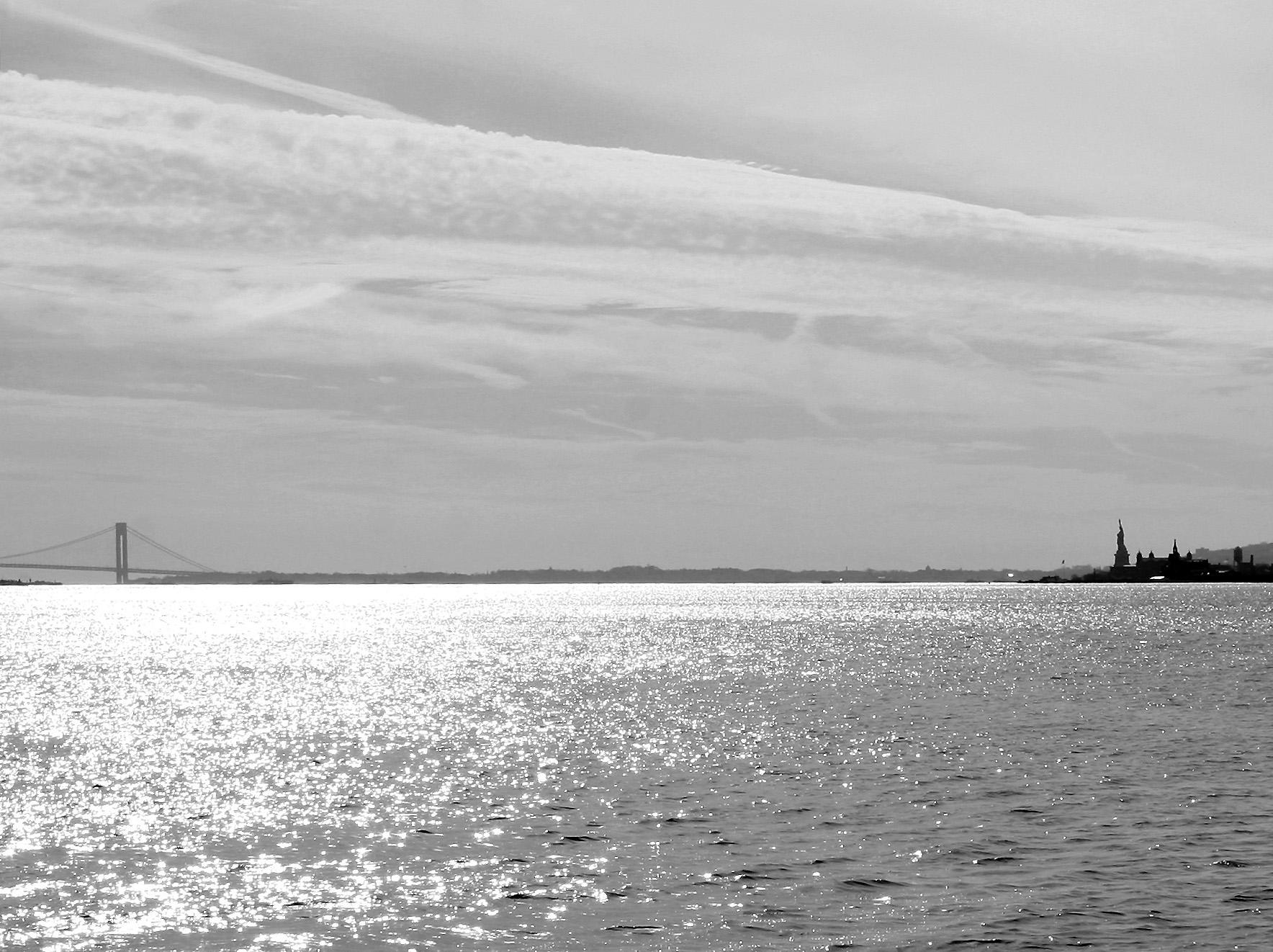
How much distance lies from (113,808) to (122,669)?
74.2 m

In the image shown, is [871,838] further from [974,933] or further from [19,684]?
[19,684]

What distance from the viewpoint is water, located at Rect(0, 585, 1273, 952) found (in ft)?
83.8

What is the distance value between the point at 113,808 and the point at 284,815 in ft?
17.2

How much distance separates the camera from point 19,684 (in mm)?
90500

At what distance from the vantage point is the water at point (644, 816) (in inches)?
1006

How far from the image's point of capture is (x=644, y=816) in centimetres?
3650

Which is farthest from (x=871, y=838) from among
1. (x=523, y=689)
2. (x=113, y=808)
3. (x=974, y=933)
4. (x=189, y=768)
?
(x=523, y=689)

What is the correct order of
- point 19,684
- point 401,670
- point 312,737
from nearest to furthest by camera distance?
point 312,737, point 19,684, point 401,670

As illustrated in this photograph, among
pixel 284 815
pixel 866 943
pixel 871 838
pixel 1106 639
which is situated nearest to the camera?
pixel 866 943

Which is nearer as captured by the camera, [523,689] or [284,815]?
[284,815]

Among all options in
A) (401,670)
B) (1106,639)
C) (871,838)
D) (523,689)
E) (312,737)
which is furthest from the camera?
(1106,639)

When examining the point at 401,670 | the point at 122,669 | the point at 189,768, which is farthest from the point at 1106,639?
the point at 189,768

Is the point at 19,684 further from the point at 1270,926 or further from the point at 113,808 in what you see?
the point at 1270,926

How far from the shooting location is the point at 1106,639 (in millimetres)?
136125
